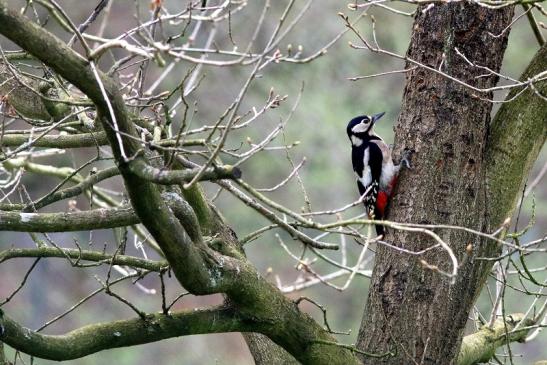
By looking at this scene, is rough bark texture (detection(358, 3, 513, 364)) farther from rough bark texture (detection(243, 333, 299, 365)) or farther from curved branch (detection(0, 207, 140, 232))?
curved branch (detection(0, 207, 140, 232))

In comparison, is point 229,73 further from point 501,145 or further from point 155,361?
point 501,145

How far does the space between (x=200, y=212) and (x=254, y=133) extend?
34.7ft

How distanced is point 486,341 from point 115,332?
2.01 metres

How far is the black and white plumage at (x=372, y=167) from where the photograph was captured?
→ 4.32 meters

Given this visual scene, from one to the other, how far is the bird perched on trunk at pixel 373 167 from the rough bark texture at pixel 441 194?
0.50 ft

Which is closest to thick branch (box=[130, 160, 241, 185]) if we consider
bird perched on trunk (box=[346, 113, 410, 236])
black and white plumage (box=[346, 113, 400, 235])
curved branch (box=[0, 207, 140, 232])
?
curved branch (box=[0, 207, 140, 232])

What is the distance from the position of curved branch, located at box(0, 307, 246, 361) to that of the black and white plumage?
103cm

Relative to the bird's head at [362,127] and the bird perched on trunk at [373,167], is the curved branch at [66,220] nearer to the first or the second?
the bird perched on trunk at [373,167]

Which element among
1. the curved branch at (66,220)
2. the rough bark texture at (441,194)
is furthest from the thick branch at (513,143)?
the curved branch at (66,220)

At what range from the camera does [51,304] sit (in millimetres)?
17047

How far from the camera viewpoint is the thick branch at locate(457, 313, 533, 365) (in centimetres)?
427

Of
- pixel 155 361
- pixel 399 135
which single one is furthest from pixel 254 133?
pixel 399 135

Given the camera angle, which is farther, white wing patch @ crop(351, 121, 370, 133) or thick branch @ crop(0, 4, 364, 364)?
white wing patch @ crop(351, 121, 370, 133)

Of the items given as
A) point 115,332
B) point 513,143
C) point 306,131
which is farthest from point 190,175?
point 306,131
